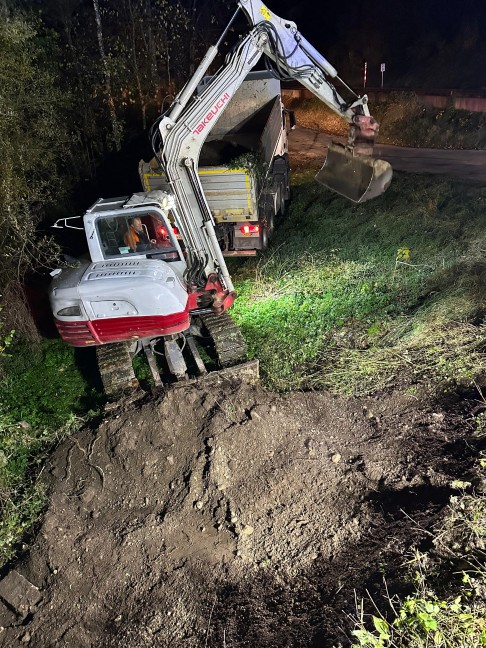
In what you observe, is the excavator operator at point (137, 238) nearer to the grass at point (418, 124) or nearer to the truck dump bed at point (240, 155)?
the truck dump bed at point (240, 155)

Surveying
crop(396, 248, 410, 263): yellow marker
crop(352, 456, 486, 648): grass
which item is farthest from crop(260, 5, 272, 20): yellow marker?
crop(352, 456, 486, 648): grass

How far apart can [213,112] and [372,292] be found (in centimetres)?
416

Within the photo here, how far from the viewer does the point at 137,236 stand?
6.95 meters

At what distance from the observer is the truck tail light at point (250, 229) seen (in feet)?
32.7

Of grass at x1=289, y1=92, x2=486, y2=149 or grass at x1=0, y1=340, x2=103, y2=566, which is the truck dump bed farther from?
grass at x1=289, y1=92, x2=486, y2=149

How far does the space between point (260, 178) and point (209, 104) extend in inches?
123

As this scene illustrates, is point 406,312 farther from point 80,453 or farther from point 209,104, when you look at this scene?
point 80,453

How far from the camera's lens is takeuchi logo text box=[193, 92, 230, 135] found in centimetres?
696

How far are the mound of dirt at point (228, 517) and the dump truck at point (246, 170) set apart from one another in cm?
432

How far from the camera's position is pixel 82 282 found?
673 centimetres

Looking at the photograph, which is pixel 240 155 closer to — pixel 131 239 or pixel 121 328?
pixel 131 239

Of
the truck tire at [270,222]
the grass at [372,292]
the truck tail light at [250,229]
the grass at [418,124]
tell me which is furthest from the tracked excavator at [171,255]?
the grass at [418,124]

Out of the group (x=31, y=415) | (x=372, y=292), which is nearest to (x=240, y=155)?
(x=372, y=292)

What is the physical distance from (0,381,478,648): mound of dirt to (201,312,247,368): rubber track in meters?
0.66
